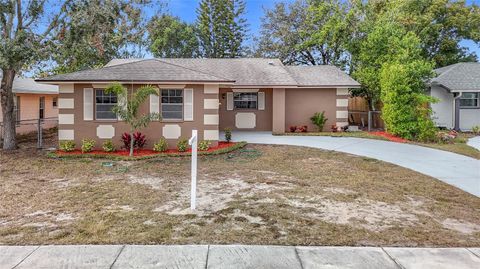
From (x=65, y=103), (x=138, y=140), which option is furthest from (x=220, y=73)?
(x=65, y=103)

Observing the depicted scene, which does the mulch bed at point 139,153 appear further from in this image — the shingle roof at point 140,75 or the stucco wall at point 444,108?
the stucco wall at point 444,108

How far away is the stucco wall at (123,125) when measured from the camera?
44.1ft

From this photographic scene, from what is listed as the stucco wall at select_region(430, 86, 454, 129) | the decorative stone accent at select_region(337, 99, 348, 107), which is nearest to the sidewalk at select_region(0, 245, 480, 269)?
the decorative stone accent at select_region(337, 99, 348, 107)

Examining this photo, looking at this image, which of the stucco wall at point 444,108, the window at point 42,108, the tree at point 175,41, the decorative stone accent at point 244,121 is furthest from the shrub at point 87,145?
the tree at point 175,41

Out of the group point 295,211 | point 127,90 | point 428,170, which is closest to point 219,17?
point 127,90

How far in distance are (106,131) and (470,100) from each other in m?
19.3

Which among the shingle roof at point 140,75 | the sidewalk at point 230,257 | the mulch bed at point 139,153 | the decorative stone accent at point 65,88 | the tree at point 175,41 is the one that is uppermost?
the tree at point 175,41

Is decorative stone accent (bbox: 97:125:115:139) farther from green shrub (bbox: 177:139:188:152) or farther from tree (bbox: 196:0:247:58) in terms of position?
tree (bbox: 196:0:247:58)

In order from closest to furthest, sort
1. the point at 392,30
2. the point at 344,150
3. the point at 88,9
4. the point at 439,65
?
the point at 88,9 < the point at 344,150 < the point at 392,30 < the point at 439,65

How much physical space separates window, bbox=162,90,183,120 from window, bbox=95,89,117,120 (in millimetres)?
1833

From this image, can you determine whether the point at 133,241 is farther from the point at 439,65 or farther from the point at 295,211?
the point at 439,65

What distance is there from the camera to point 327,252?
442 cm

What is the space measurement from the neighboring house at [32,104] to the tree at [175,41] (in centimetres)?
1418

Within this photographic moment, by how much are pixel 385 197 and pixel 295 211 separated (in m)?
2.19
